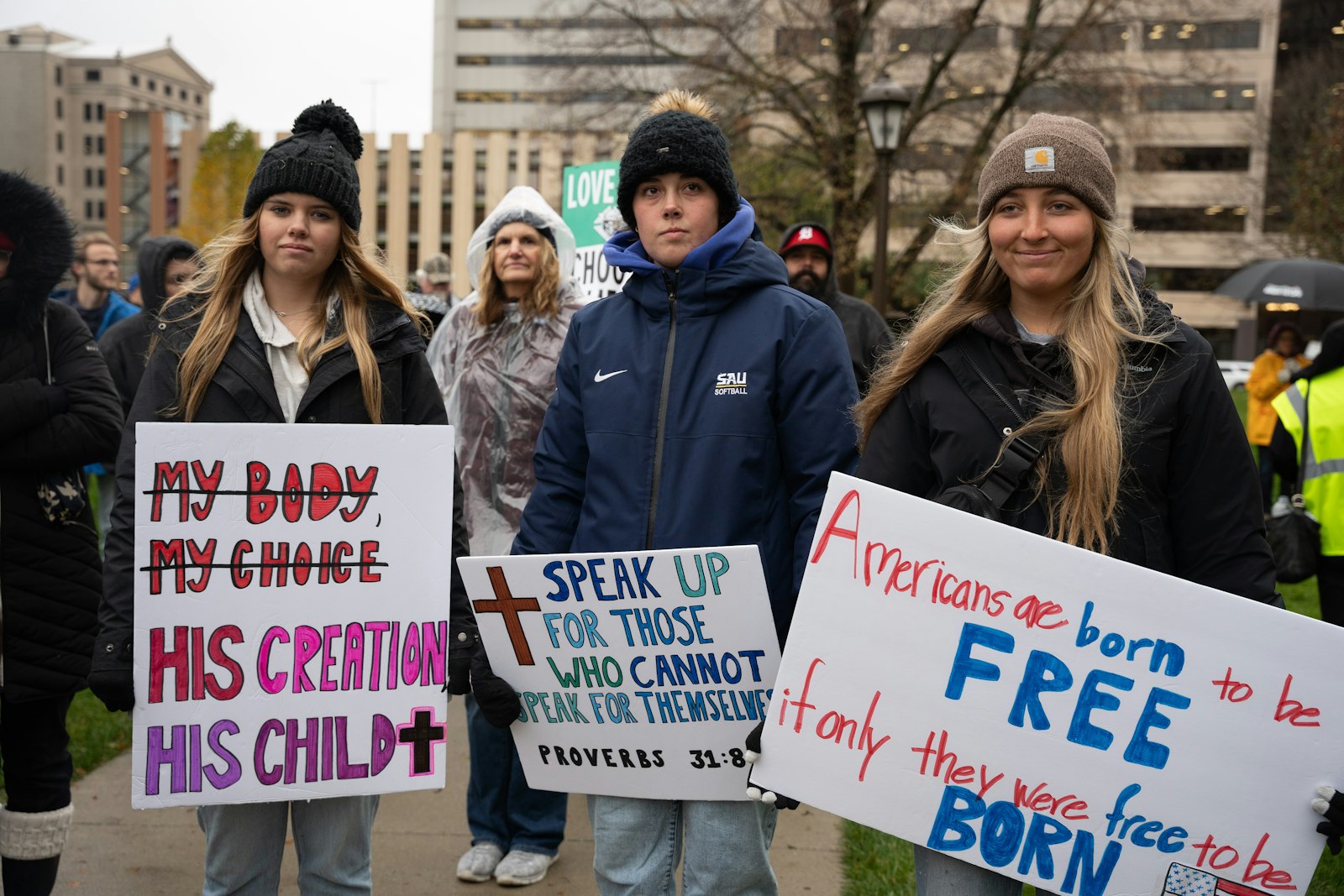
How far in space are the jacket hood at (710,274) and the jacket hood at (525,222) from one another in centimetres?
185

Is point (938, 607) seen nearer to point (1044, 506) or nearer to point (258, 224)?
point (1044, 506)

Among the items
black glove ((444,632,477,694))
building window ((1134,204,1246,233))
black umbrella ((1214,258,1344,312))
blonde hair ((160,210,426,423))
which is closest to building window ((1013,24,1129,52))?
black umbrella ((1214,258,1344,312))

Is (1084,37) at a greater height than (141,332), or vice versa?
(1084,37)

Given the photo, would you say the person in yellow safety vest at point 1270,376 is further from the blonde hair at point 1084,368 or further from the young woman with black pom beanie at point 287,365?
the young woman with black pom beanie at point 287,365

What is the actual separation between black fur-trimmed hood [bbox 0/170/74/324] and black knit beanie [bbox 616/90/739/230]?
172 centimetres

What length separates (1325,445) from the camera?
5.43m

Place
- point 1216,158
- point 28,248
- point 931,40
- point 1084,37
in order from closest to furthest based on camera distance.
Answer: point 28,248 → point 1084,37 → point 931,40 → point 1216,158

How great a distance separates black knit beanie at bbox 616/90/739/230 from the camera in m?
2.86

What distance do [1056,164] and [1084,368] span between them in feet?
1.31

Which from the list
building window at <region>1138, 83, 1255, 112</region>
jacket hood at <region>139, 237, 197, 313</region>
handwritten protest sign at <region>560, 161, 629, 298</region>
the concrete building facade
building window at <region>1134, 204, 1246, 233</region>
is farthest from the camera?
the concrete building facade

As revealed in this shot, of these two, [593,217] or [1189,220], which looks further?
[1189,220]

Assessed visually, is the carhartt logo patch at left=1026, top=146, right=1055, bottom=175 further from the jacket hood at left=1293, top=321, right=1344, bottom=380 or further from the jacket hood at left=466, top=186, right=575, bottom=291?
the jacket hood at left=1293, top=321, right=1344, bottom=380

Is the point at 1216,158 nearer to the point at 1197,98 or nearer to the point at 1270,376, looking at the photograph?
the point at 1197,98

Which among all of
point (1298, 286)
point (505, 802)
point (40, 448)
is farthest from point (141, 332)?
point (1298, 286)
